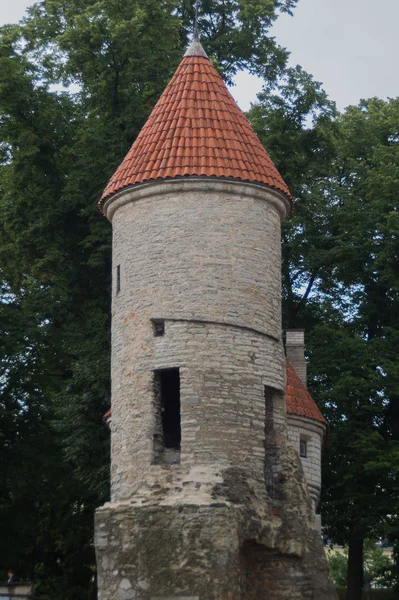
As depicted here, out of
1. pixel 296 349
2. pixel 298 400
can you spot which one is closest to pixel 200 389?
pixel 298 400

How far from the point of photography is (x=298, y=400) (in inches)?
982

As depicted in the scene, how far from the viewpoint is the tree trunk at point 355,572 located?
99.9 feet

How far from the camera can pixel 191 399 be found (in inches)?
786

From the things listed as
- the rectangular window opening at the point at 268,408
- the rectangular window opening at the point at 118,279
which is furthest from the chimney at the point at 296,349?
the rectangular window opening at the point at 118,279

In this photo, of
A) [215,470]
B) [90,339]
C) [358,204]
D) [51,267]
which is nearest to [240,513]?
[215,470]

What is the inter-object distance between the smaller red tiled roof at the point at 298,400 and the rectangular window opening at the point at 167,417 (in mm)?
3459

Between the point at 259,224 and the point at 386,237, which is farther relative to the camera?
the point at 386,237

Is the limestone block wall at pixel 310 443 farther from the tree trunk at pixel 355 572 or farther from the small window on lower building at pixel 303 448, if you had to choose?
the tree trunk at pixel 355 572

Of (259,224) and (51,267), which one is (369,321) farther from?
(259,224)

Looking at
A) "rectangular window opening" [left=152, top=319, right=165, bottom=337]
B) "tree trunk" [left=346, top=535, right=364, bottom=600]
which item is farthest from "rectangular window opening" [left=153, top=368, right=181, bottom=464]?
"tree trunk" [left=346, top=535, right=364, bottom=600]

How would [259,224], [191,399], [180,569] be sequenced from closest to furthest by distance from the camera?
1. [180,569]
2. [191,399]
3. [259,224]

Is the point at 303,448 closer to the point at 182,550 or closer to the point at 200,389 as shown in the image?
the point at 200,389

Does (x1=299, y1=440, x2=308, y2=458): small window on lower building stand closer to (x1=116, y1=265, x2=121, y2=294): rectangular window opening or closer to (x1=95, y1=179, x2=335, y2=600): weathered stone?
(x1=95, y1=179, x2=335, y2=600): weathered stone

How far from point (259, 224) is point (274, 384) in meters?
2.77
